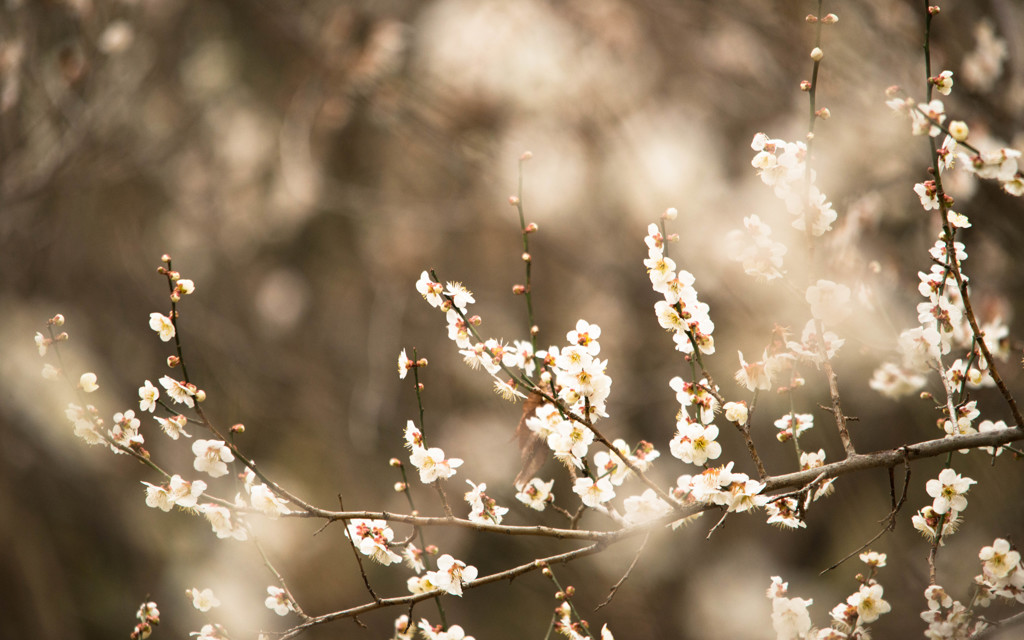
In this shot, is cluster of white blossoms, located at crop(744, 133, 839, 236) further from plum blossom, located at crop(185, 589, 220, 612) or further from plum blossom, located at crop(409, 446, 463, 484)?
plum blossom, located at crop(185, 589, 220, 612)

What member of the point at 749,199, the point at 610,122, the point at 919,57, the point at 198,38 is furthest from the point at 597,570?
the point at 198,38

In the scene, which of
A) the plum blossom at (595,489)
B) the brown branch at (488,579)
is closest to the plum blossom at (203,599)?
the brown branch at (488,579)

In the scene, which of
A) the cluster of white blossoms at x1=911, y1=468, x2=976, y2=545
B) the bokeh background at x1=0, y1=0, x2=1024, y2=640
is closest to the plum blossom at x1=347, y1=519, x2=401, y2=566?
the cluster of white blossoms at x1=911, y1=468, x2=976, y2=545

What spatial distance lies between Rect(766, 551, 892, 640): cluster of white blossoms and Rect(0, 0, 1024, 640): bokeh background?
3.44 feet

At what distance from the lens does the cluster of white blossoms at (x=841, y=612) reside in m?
1.22

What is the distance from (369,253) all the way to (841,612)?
3.49 meters

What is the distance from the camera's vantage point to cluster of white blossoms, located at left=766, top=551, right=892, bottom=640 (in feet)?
3.99

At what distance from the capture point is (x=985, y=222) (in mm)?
1563

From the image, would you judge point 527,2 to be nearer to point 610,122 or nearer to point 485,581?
point 610,122

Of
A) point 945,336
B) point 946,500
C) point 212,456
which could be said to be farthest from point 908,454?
point 212,456

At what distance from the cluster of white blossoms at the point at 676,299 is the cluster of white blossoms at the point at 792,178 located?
0.66 feet

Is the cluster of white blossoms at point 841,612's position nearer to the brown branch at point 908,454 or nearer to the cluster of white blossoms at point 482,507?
the brown branch at point 908,454

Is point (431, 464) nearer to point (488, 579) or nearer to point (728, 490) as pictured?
point (488, 579)

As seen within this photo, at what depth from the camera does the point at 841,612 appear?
1.24 meters
